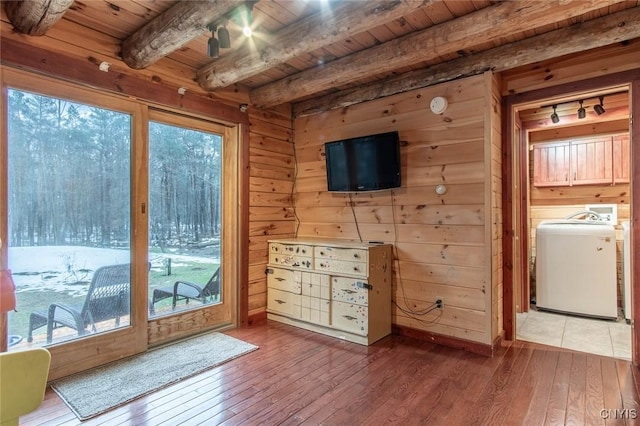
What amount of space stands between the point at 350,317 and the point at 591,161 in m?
3.70

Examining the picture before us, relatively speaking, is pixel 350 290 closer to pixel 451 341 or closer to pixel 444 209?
pixel 451 341

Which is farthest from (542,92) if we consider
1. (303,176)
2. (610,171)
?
(303,176)

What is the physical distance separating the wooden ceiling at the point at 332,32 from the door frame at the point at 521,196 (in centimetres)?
47

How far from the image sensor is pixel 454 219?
296 centimetres

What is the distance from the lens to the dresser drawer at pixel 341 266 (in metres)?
3.04

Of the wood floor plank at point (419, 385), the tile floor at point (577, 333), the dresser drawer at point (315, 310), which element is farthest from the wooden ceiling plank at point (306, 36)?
the tile floor at point (577, 333)

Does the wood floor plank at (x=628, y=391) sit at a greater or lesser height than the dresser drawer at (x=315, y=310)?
lesser

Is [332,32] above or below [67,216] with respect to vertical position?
above

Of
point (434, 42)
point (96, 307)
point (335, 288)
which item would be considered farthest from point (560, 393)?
point (96, 307)

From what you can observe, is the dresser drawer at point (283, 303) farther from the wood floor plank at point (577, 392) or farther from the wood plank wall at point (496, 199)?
the wood floor plank at point (577, 392)

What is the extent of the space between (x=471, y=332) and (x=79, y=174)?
3315mm

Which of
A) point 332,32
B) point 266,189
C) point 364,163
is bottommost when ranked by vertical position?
point 266,189

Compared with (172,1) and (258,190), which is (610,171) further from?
(172,1)

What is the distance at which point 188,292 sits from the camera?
3238 millimetres
